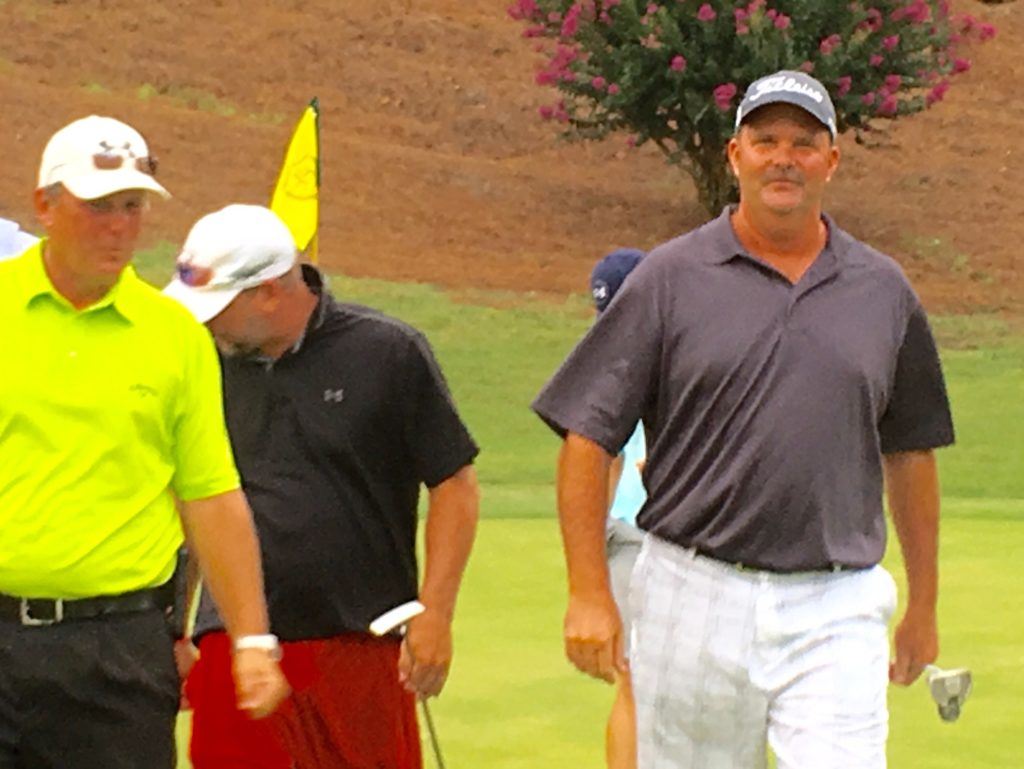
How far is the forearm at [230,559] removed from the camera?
5184 millimetres

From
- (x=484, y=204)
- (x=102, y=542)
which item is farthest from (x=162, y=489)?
(x=484, y=204)

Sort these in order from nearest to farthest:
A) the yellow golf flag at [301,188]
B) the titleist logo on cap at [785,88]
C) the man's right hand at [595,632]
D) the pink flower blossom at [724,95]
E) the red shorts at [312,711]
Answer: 1. the man's right hand at [595,632]
2. the titleist logo on cap at [785,88]
3. the red shorts at [312,711]
4. the yellow golf flag at [301,188]
5. the pink flower blossom at [724,95]

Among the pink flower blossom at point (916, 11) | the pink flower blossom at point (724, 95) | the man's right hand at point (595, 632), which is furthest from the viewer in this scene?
the pink flower blossom at point (916, 11)

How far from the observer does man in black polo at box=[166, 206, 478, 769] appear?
600 centimetres

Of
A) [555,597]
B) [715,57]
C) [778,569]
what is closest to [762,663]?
[778,569]

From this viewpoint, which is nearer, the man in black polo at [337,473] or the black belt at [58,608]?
the black belt at [58,608]

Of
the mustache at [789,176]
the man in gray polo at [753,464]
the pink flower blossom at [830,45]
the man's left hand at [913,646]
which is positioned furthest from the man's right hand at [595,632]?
the pink flower blossom at [830,45]

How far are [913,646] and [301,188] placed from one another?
11096 mm

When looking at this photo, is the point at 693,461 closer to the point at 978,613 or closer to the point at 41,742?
the point at 41,742

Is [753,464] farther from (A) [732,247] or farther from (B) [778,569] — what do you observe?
(A) [732,247]

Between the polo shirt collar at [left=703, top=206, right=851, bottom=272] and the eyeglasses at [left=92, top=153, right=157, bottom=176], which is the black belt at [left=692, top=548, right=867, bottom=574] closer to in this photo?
the polo shirt collar at [left=703, top=206, right=851, bottom=272]

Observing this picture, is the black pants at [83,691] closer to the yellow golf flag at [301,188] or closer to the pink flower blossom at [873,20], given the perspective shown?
the yellow golf flag at [301,188]

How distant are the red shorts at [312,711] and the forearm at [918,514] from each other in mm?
1308

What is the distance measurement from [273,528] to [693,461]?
1.19 metres
